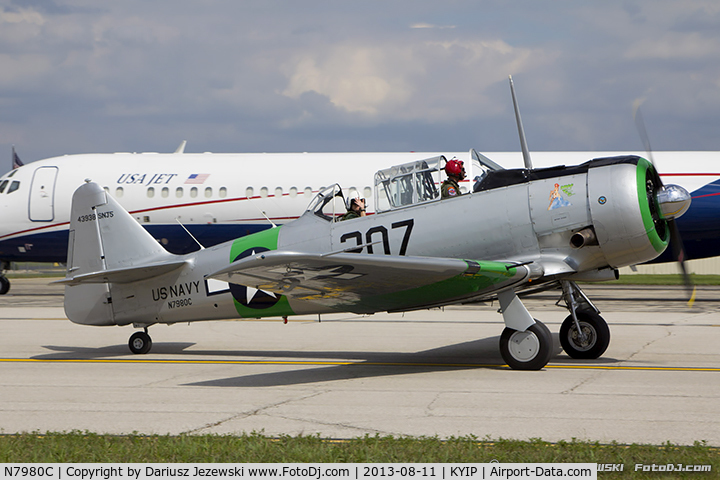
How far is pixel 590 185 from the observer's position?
335 inches

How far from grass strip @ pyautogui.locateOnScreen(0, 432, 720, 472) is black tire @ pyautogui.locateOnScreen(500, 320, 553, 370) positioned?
11.1 feet

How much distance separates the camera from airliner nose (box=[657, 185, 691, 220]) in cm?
859

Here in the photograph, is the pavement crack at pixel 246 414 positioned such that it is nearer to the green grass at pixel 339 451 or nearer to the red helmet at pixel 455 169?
the green grass at pixel 339 451

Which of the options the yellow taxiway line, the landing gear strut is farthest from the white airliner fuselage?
the yellow taxiway line

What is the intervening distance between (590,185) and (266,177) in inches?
486

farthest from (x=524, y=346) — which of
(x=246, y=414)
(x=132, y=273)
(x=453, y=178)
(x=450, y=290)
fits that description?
(x=132, y=273)

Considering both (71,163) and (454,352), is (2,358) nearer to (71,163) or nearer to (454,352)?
(454,352)

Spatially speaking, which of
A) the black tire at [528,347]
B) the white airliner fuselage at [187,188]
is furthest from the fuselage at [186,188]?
the black tire at [528,347]

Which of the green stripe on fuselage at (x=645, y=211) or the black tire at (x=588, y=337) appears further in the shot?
the black tire at (x=588, y=337)

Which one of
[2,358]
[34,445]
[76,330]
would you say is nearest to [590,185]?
[34,445]

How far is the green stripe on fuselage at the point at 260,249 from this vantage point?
9.94 meters

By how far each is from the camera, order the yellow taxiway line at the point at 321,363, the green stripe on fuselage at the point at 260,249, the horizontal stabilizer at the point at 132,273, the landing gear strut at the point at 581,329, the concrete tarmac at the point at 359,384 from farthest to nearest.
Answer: the horizontal stabilizer at the point at 132,273
the green stripe on fuselage at the point at 260,249
the landing gear strut at the point at 581,329
the yellow taxiway line at the point at 321,363
the concrete tarmac at the point at 359,384

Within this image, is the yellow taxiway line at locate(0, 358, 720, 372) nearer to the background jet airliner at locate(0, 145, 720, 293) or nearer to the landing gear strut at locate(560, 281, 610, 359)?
the landing gear strut at locate(560, 281, 610, 359)

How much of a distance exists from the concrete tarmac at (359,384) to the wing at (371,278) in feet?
2.97
